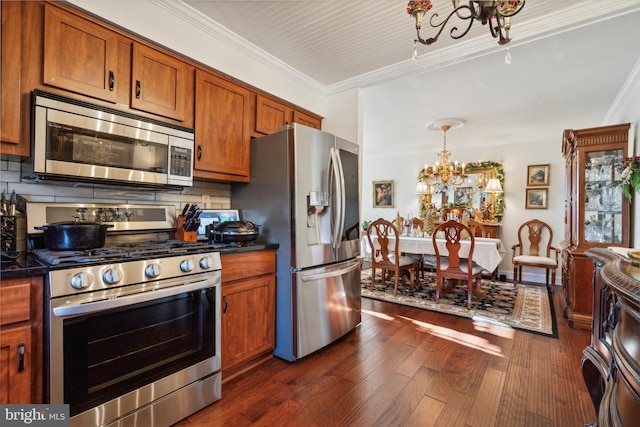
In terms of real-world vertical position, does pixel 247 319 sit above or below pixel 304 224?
below

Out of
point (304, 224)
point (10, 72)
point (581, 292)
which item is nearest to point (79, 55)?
point (10, 72)

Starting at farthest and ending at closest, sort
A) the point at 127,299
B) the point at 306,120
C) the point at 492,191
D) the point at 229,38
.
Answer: the point at 492,191
the point at 306,120
the point at 229,38
the point at 127,299

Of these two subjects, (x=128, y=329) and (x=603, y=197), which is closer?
(x=128, y=329)

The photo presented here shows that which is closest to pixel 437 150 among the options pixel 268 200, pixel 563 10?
pixel 563 10

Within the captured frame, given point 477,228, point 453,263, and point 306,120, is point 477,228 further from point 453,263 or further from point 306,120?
point 306,120

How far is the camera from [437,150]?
605 centimetres

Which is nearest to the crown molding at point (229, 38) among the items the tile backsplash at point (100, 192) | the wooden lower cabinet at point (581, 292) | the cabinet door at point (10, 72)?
the cabinet door at point (10, 72)

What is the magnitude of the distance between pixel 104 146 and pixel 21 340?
1.07 metres

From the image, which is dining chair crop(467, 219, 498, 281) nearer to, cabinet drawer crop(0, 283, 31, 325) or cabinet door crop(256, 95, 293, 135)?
cabinet door crop(256, 95, 293, 135)

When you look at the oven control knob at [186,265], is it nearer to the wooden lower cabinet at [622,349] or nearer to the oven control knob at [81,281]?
the oven control knob at [81,281]

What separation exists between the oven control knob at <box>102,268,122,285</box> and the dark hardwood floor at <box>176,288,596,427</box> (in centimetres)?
87

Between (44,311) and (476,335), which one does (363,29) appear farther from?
(476,335)

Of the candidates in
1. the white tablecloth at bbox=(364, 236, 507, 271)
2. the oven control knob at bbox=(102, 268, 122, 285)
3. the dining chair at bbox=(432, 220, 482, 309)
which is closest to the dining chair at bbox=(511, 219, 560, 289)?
the white tablecloth at bbox=(364, 236, 507, 271)

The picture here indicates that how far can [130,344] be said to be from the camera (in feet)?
4.67
